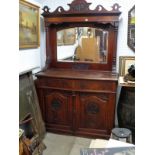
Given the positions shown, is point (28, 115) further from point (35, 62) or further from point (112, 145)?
point (112, 145)

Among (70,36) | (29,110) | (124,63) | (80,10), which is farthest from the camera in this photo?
(70,36)

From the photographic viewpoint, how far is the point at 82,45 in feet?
9.56

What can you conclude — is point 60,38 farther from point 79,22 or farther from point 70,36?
point 79,22

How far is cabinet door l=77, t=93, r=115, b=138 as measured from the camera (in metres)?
2.51

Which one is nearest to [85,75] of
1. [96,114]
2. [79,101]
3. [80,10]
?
[79,101]

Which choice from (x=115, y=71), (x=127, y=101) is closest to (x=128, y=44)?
(x=115, y=71)

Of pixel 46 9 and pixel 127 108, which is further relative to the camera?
pixel 46 9

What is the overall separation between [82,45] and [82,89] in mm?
763

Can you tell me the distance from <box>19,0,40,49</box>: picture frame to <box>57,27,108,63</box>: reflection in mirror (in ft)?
1.24

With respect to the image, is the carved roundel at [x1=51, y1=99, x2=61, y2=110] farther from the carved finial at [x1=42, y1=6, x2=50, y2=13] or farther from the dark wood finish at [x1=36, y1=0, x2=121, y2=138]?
the carved finial at [x1=42, y1=6, x2=50, y2=13]

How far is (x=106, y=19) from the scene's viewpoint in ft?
8.53

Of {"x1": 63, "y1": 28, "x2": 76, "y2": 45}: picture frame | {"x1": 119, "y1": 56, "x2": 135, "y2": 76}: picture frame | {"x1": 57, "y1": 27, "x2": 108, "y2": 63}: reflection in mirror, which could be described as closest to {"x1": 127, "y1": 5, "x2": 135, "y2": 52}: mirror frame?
{"x1": 119, "y1": 56, "x2": 135, "y2": 76}: picture frame

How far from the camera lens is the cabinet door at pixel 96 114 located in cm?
251

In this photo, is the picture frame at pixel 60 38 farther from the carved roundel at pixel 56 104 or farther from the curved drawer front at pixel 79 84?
the carved roundel at pixel 56 104
